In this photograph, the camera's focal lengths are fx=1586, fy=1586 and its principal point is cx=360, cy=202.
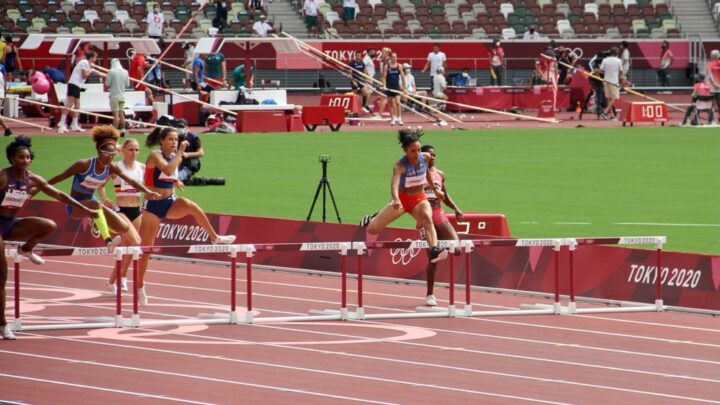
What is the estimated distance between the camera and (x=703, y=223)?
71.7 feet

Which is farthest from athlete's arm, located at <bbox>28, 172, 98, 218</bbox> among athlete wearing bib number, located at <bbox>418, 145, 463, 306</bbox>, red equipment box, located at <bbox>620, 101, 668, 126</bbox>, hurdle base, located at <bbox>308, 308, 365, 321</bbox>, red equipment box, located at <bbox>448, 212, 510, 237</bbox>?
red equipment box, located at <bbox>620, 101, 668, 126</bbox>

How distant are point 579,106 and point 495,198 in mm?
21560

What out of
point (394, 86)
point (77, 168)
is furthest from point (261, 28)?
point (77, 168)

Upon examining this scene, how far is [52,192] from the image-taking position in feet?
47.0

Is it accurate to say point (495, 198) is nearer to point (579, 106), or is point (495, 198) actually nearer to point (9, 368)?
point (9, 368)

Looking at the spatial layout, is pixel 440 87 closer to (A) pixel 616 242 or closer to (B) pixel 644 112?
(B) pixel 644 112

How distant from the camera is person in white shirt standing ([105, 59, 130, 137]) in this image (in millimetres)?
34375

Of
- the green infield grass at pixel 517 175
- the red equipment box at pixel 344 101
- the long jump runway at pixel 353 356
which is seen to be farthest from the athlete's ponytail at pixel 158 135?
the red equipment box at pixel 344 101

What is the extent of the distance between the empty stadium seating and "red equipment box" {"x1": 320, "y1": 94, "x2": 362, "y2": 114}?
7594 millimetres

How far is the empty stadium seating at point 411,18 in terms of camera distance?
48.8 metres

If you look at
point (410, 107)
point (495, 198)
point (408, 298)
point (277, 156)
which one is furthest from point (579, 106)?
point (408, 298)

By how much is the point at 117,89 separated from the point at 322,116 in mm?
5649

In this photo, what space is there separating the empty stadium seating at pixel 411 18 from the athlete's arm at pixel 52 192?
111 feet

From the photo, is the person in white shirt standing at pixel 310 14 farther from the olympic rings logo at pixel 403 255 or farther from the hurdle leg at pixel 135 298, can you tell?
the hurdle leg at pixel 135 298
